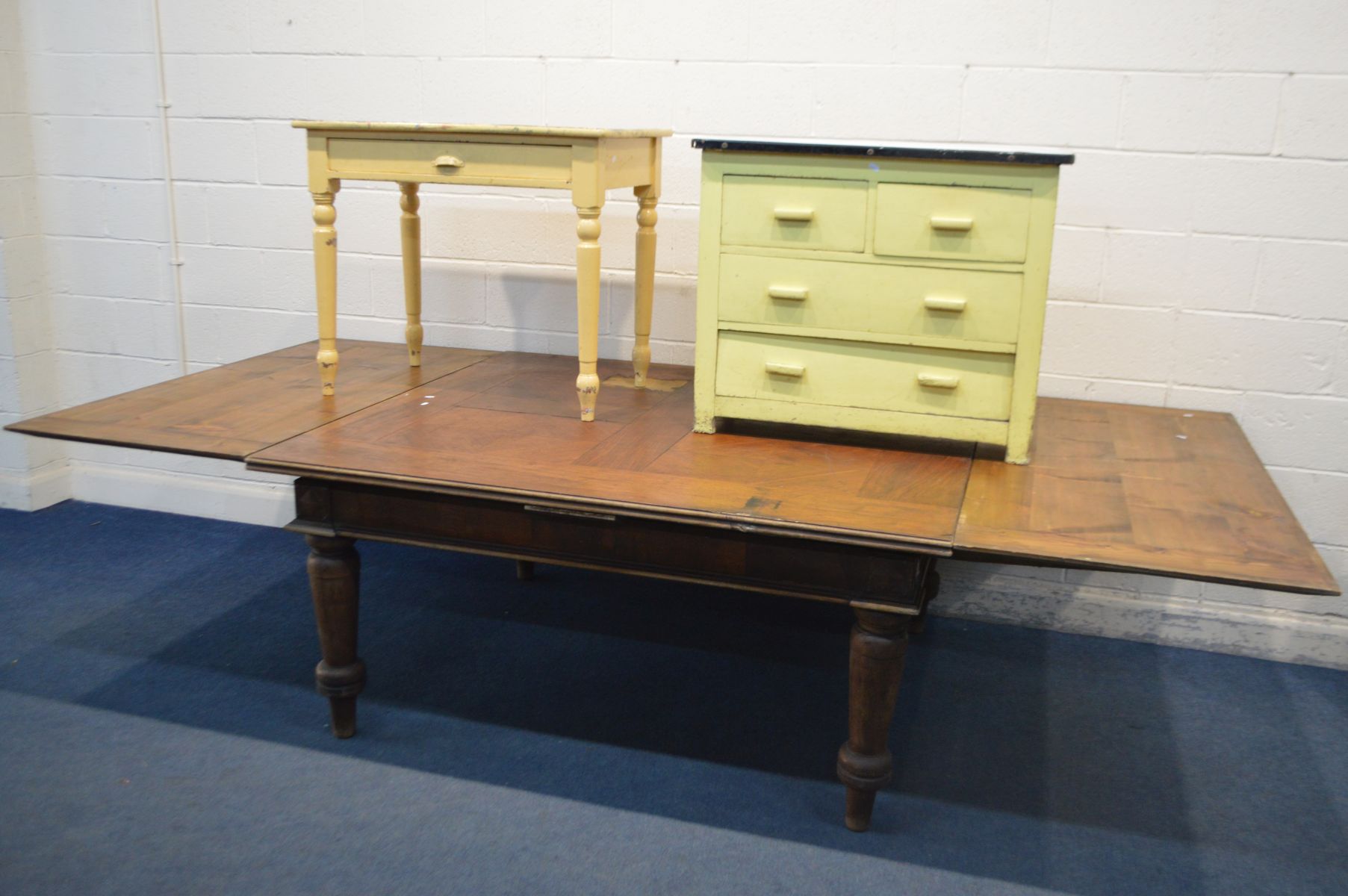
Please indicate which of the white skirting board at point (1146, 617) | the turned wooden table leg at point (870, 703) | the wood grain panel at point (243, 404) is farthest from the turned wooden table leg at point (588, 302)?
the white skirting board at point (1146, 617)

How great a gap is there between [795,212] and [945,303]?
12.2 inches

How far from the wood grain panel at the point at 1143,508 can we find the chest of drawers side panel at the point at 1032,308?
0.07m

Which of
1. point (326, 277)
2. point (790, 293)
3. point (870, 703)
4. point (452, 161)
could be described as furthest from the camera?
point (326, 277)

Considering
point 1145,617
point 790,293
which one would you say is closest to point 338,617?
point 790,293

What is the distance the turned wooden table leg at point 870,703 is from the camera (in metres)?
1.84

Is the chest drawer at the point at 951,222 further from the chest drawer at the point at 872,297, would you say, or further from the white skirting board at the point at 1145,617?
the white skirting board at the point at 1145,617

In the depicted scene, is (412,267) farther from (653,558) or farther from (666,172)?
(653,558)

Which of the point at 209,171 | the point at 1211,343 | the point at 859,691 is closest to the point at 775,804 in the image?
the point at 859,691

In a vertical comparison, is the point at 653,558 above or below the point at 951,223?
below

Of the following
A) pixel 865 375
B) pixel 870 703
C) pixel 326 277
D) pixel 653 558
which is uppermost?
pixel 326 277

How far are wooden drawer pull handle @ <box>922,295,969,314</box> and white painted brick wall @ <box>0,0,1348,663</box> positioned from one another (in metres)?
0.67

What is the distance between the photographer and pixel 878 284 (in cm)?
206

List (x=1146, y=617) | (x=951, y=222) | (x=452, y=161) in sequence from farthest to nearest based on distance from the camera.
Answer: (x=1146, y=617), (x=452, y=161), (x=951, y=222)

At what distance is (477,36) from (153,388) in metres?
1.13
